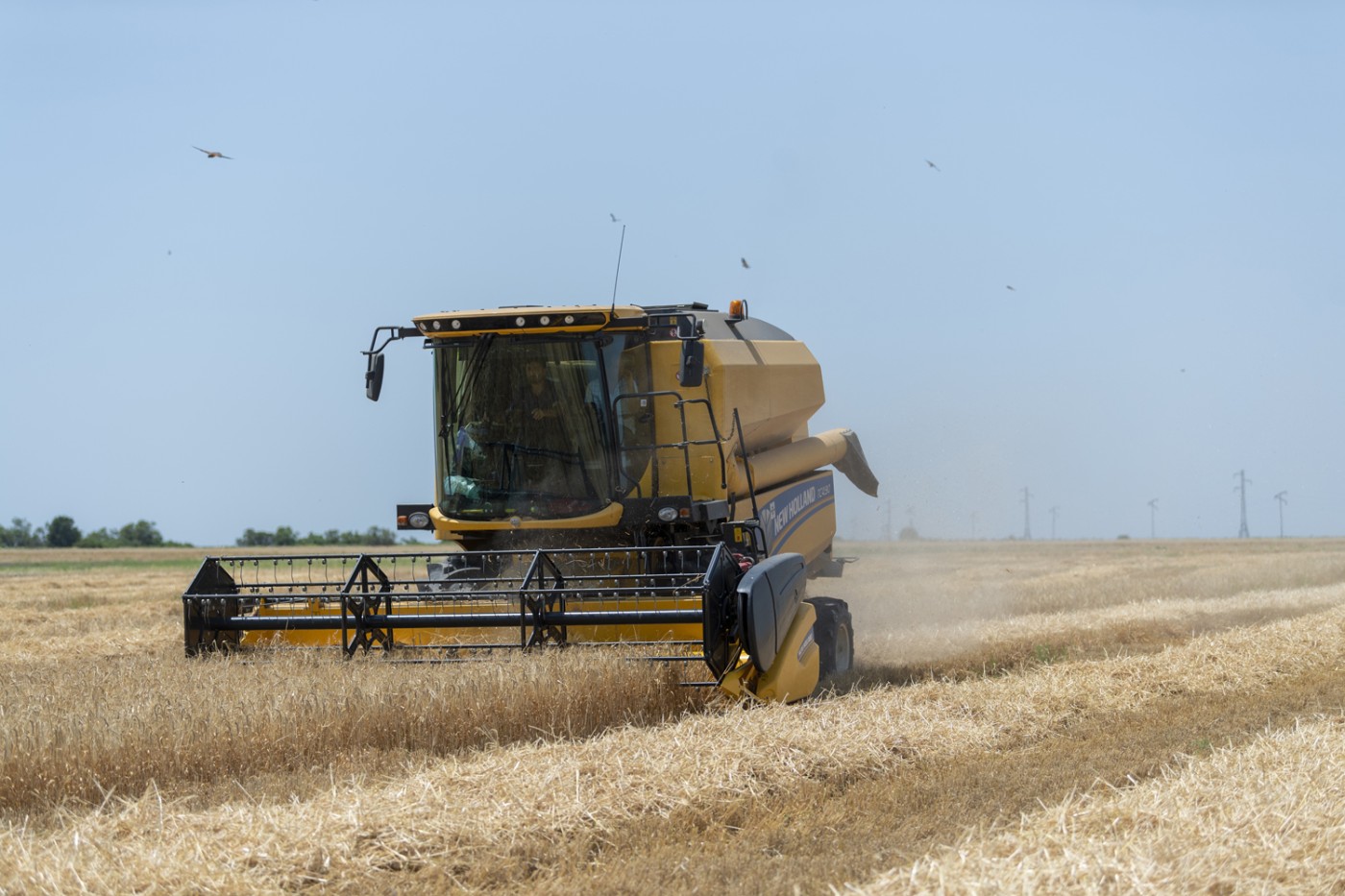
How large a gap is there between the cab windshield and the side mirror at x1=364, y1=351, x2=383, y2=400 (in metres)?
0.43

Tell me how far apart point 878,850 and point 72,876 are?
8.81ft

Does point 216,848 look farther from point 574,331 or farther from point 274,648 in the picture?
point 574,331

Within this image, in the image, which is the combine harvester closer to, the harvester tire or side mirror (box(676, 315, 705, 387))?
side mirror (box(676, 315, 705, 387))

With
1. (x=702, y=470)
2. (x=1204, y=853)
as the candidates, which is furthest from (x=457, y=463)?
(x=1204, y=853)

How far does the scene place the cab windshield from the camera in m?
9.16

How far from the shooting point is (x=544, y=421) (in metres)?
9.23

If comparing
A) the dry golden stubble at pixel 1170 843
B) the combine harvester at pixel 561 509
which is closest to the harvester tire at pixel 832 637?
the combine harvester at pixel 561 509

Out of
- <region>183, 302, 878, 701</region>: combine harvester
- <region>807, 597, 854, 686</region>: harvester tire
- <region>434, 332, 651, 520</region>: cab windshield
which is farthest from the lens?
<region>807, 597, 854, 686</region>: harvester tire

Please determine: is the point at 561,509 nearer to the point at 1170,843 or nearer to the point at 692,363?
the point at 692,363

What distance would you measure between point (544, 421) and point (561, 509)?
61 centimetres

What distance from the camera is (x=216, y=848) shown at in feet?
14.9

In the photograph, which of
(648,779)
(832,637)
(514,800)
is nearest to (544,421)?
(832,637)

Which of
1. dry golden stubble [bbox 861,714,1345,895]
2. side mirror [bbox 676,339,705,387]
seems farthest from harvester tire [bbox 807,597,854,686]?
dry golden stubble [bbox 861,714,1345,895]

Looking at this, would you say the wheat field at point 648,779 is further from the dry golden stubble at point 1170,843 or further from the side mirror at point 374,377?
the side mirror at point 374,377
